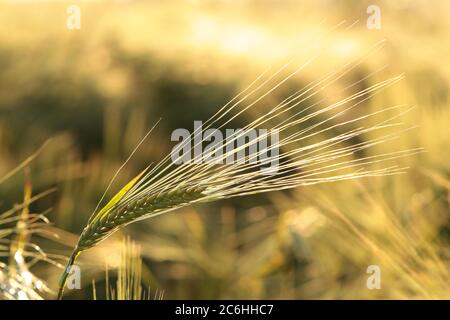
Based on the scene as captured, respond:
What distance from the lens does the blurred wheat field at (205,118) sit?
63.9 inches

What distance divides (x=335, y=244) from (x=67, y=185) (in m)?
1.02

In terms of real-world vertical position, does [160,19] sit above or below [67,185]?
above

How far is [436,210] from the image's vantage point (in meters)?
1.52

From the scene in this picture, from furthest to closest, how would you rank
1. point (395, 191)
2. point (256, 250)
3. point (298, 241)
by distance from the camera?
point (256, 250) < point (298, 241) < point (395, 191)

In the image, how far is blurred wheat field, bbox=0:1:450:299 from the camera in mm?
1624

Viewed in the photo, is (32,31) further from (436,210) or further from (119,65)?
(436,210)

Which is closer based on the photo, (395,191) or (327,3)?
(395,191)

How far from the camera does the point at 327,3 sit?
11.0ft

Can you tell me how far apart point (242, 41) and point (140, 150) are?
0.88 m

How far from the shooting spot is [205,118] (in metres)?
2.95

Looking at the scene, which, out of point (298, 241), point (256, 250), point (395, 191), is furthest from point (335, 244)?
point (256, 250)

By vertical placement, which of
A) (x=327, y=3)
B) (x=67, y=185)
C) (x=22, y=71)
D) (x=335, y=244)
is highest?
(x=327, y=3)
